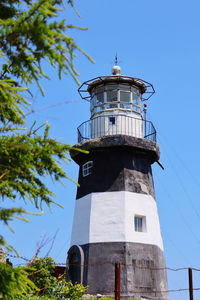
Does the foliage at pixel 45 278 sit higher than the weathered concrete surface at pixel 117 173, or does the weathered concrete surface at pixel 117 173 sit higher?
the weathered concrete surface at pixel 117 173

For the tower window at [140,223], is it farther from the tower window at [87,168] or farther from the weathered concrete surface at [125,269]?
the tower window at [87,168]

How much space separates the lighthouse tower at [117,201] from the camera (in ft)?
60.9

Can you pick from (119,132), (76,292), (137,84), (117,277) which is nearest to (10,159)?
(117,277)

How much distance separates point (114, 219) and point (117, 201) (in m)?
0.83

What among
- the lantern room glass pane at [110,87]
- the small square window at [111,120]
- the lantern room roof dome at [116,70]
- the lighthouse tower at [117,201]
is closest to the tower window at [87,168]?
the lighthouse tower at [117,201]

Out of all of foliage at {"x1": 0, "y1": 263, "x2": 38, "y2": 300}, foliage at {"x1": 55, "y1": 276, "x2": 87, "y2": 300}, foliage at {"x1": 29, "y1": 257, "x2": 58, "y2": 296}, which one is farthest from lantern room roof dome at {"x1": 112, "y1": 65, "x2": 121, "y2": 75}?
foliage at {"x1": 0, "y1": 263, "x2": 38, "y2": 300}

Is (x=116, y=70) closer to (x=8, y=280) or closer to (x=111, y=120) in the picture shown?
(x=111, y=120)

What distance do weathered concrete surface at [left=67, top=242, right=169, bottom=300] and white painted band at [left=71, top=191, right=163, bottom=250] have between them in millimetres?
354

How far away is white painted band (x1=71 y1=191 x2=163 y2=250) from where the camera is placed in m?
19.0

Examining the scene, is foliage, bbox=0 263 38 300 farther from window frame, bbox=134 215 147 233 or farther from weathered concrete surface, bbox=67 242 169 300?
window frame, bbox=134 215 147 233

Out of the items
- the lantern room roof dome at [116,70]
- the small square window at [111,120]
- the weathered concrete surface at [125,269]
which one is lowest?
the weathered concrete surface at [125,269]

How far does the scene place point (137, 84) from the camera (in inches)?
872

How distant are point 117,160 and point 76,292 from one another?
6820 millimetres

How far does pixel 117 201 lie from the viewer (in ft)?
64.0
